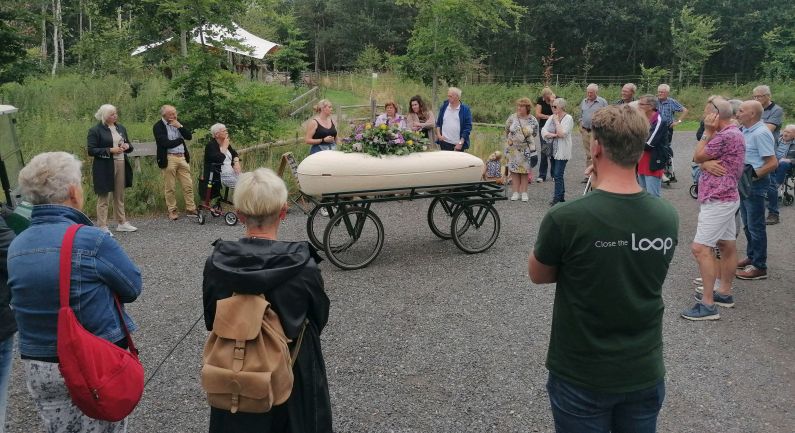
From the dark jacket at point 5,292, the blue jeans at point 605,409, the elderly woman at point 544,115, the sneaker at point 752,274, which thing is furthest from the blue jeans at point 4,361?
the elderly woman at point 544,115

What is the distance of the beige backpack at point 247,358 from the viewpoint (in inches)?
91.4

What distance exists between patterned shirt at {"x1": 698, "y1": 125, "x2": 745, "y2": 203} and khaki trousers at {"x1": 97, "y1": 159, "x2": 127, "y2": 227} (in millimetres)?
7375

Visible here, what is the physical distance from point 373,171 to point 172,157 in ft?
13.3

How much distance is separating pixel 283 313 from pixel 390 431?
164 centimetres

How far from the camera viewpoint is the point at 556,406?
7.73ft

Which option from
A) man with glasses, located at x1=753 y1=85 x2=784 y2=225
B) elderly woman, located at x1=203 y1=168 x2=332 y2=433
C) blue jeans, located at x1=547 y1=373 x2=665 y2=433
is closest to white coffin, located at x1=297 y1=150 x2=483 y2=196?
elderly woman, located at x1=203 y1=168 x2=332 y2=433

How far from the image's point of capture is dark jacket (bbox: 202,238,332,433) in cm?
238

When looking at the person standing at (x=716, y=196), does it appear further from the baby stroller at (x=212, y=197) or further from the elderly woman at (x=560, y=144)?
the baby stroller at (x=212, y=197)

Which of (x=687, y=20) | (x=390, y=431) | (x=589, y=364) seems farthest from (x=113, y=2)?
(x=687, y=20)

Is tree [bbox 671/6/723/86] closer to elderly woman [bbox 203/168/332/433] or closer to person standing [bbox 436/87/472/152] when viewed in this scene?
person standing [bbox 436/87/472/152]

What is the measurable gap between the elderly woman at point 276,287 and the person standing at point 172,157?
7025 millimetres

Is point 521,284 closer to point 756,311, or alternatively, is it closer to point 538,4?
point 756,311

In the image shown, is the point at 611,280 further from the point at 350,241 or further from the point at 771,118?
the point at 771,118

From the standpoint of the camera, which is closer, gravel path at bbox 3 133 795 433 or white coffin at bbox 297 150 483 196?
gravel path at bbox 3 133 795 433
